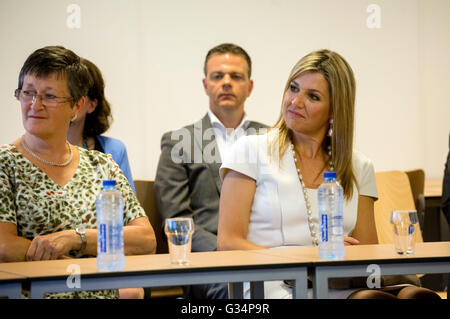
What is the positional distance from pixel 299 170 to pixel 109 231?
96cm

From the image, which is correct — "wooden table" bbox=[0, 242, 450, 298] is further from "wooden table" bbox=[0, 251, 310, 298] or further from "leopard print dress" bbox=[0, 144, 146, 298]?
"leopard print dress" bbox=[0, 144, 146, 298]

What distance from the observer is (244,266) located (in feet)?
5.34

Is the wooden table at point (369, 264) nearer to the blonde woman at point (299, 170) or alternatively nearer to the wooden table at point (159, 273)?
the wooden table at point (159, 273)

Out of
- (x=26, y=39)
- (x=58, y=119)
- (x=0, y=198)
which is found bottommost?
(x=0, y=198)

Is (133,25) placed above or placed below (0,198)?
above

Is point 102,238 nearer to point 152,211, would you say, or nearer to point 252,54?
point 152,211

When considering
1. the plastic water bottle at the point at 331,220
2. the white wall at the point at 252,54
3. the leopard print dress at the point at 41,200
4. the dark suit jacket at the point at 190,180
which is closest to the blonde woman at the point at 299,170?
the plastic water bottle at the point at 331,220

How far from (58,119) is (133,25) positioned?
9.00 ft

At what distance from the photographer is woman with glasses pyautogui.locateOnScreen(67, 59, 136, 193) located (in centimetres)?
312

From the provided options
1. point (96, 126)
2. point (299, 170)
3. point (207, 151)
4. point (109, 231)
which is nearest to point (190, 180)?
point (207, 151)

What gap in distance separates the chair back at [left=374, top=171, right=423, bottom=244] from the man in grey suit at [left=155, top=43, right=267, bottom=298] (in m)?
0.81
